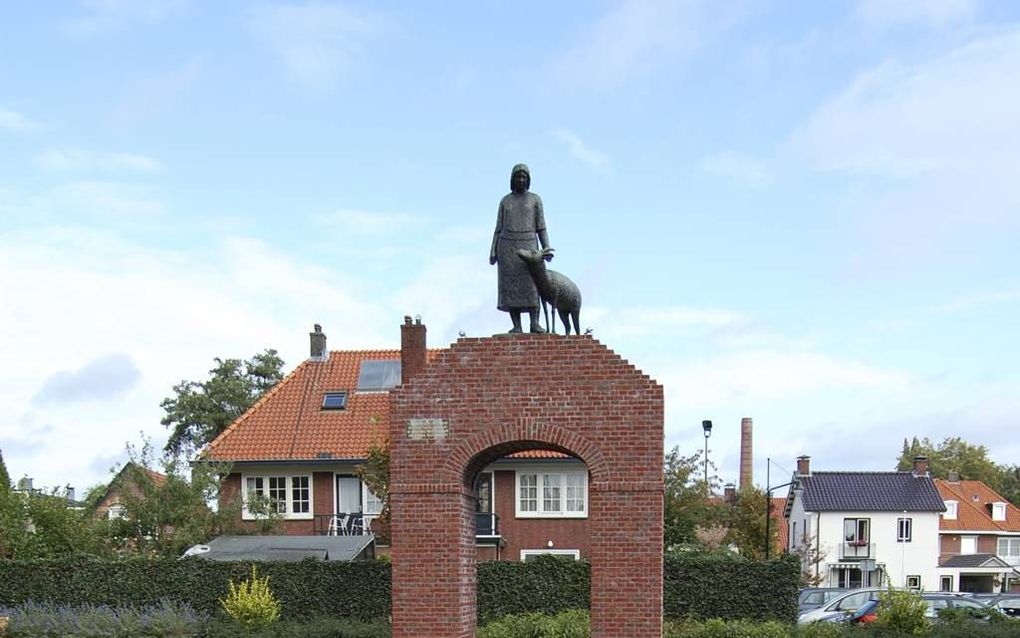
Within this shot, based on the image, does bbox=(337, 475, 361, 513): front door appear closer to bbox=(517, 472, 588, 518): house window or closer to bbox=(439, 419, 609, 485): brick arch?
bbox=(517, 472, 588, 518): house window

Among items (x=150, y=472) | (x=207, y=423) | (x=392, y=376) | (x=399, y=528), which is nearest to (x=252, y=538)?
(x=150, y=472)

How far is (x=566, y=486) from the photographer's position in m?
31.1

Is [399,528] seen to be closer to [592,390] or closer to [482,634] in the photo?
[592,390]

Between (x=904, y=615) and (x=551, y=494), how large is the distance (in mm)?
13583

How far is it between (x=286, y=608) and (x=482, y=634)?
718 cm

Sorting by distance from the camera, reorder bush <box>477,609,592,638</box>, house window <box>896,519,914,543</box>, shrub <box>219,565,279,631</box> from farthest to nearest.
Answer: house window <box>896,519,914,543</box> < shrub <box>219,565,279,631</box> < bush <box>477,609,592,638</box>

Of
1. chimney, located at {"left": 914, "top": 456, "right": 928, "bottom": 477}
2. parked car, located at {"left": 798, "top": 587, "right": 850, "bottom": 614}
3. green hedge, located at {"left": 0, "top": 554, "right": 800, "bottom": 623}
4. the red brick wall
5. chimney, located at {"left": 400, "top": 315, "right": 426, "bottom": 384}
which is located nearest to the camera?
the red brick wall

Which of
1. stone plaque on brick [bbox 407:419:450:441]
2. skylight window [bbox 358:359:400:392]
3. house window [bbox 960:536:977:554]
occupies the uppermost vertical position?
stone plaque on brick [bbox 407:419:450:441]

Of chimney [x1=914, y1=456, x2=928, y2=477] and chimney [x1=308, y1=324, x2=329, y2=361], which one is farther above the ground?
chimney [x1=308, y1=324, x2=329, y2=361]

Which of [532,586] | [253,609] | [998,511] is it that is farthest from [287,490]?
[998,511]

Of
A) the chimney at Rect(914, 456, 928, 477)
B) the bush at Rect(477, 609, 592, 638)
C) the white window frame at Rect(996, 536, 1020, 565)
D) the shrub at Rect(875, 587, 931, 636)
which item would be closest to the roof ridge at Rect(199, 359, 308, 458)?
the bush at Rect(477, 609, 592, 638)

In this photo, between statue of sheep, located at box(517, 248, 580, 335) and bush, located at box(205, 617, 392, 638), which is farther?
bush, located at box(205, 617, 392, 638)

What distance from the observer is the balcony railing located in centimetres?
5238

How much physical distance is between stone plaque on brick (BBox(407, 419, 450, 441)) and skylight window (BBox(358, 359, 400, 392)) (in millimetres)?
21980
